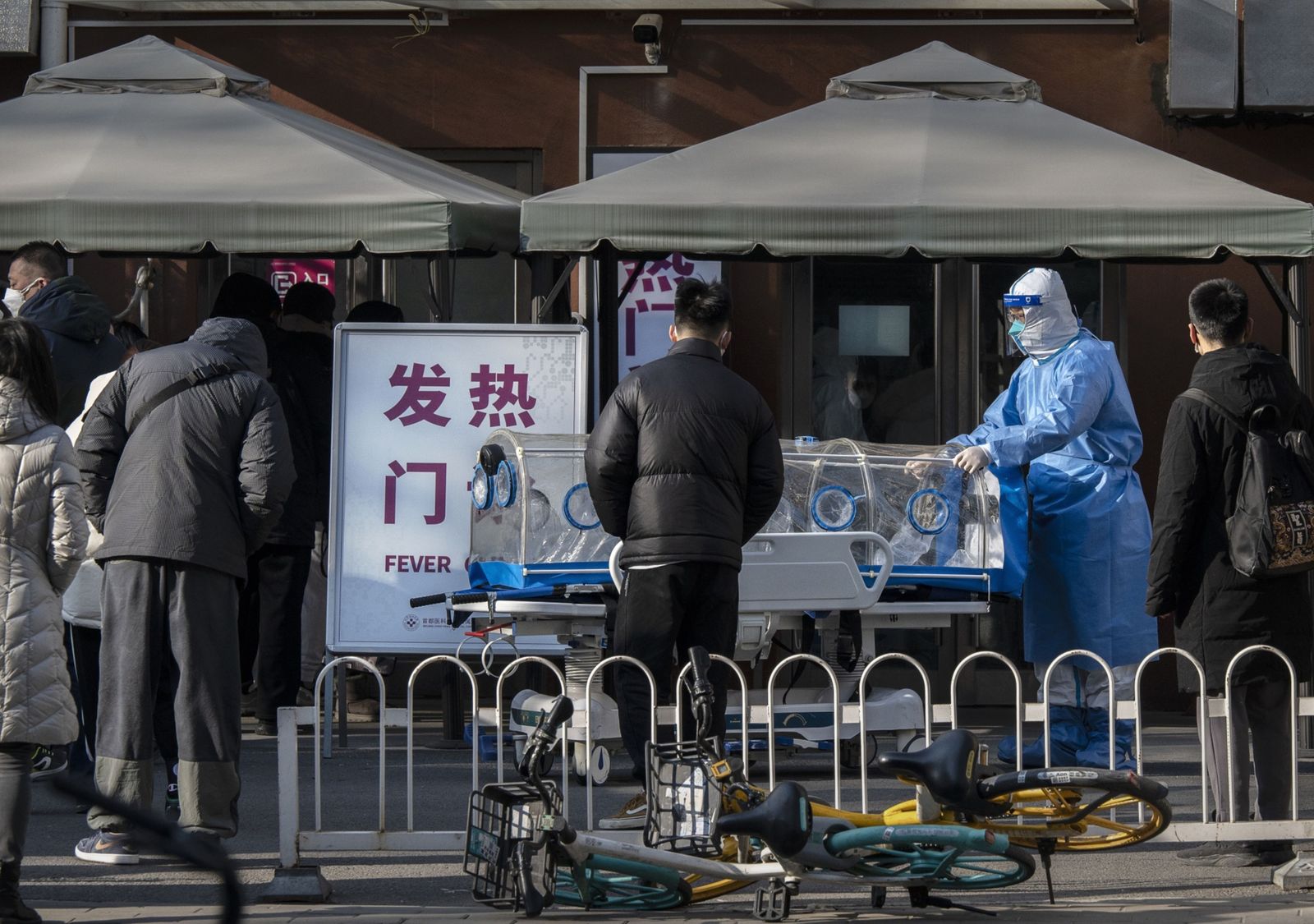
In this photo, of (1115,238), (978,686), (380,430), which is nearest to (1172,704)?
(978,686)

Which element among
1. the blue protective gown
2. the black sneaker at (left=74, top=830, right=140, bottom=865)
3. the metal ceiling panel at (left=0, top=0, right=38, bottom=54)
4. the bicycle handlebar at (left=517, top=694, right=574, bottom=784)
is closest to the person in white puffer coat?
the black sneaker at (left=74, top=830, right=140, bottom=865)

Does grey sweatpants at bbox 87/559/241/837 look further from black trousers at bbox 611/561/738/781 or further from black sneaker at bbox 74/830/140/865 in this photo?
black trousers at bbox 611/561/738/781

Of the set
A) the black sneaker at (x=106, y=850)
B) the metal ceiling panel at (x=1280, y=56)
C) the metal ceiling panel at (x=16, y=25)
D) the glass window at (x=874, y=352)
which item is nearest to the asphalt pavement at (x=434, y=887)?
the black sneaker at (x=106, y=850)

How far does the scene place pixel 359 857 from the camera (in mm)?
6539

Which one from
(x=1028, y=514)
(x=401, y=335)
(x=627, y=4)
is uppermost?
(x=627, y=4)

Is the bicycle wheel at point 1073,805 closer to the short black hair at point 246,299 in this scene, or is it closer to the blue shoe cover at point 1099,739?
the blue shoe cover at point 1099,739

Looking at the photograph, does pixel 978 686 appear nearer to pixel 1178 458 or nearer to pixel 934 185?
pixel 934 185

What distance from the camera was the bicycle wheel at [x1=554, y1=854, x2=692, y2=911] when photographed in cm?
530

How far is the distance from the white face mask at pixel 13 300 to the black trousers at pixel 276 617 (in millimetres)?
1649

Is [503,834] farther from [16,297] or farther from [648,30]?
[648,30]

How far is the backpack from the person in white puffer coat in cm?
369

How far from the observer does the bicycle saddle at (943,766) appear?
5251 mm

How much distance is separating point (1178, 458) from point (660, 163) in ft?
10.9

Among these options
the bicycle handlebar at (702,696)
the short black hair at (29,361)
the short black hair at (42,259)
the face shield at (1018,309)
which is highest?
the short black hair at (42,259)
